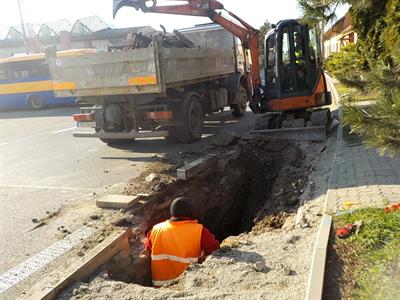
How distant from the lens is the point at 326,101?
10.1 metres

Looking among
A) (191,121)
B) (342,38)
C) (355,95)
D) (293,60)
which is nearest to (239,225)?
(191,121)

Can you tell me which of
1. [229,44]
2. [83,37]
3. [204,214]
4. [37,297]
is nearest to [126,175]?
[204,214]

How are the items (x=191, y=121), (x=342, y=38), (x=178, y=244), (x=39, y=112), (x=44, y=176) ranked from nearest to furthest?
(x=178, y=244)
(x=44, y=176)
(x=191, y=121)
(x=342, y=38)
(x=39, y=112)

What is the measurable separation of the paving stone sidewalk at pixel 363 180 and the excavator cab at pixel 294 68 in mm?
2345

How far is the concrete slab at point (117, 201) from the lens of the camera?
5.75 m

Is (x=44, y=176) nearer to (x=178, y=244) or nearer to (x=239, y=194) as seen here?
(x=239, y=194)

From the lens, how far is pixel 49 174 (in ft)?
27.0

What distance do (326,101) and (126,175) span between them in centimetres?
540

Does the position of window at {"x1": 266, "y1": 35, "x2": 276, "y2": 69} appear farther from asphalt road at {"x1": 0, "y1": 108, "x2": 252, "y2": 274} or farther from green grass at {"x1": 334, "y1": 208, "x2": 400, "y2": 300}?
green grass at {"x1": 334, "y1": 208, "x2": 400, "y2": 300}

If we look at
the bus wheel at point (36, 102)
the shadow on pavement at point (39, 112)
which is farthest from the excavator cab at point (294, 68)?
the bus wheel at point (36, 102)

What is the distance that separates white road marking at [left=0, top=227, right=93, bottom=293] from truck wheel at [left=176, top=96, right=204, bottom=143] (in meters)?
4.75

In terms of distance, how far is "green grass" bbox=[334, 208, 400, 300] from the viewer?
316 centimetres

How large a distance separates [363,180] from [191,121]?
4.94 metres

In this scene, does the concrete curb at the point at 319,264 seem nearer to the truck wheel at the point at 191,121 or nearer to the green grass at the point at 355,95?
the green grass at the point at 355,95
